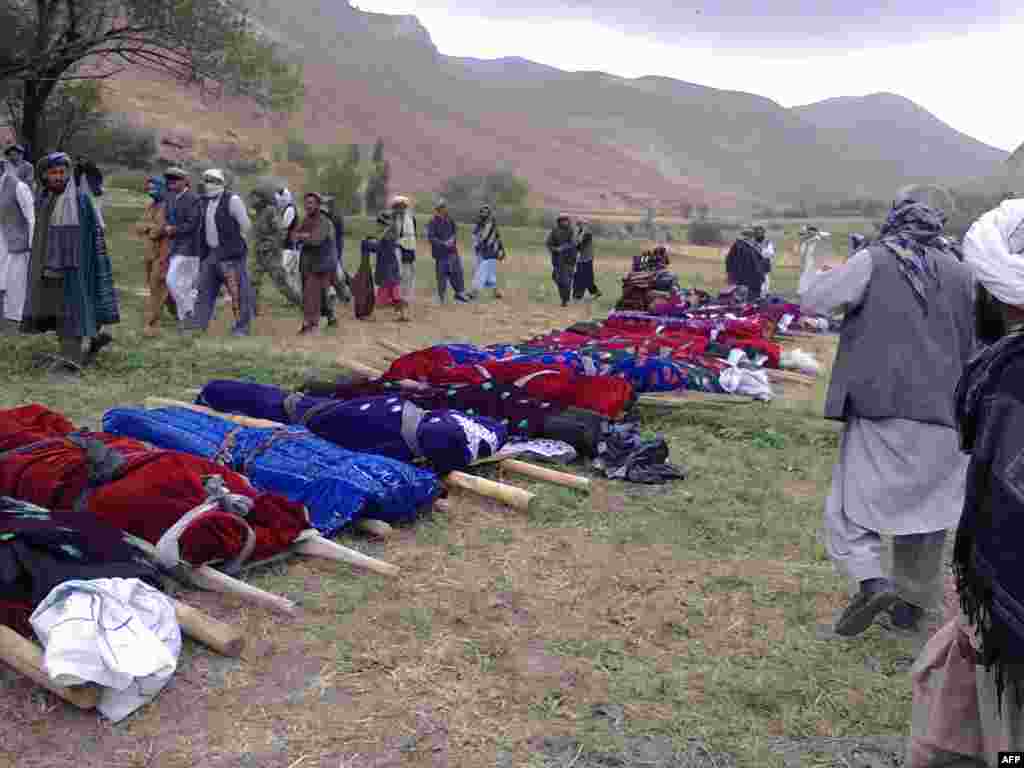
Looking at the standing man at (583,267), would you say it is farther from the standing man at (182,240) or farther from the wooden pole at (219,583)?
the wooden pole at (219,583)

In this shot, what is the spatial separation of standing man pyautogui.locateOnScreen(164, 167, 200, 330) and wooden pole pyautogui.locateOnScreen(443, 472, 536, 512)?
224 inches

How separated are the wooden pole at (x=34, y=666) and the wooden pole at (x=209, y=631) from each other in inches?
17.9

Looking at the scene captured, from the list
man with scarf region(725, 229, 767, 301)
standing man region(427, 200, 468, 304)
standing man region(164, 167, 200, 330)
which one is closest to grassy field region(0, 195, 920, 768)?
standing man region(164, 167, 200, 330)

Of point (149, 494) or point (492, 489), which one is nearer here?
point (149, 494)

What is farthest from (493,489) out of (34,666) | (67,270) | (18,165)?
(18,165)

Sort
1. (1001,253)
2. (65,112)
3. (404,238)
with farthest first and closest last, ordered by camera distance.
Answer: (65,112)
(404,238)
(1001,253)

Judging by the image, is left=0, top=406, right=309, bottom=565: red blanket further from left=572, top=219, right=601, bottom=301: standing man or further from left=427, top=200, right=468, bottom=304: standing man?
left=572, top=219, right=601, bottom=301: standing man

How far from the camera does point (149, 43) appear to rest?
13.5m

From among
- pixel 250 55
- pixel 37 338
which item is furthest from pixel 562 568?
pixel 250 55

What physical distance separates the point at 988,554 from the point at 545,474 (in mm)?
3881

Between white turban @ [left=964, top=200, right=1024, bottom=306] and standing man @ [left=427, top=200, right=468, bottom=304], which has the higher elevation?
white turban @ [left=964, top=200, right=1024, bottom=306]

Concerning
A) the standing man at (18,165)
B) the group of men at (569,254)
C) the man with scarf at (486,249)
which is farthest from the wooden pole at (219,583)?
the group of men at (569,254)

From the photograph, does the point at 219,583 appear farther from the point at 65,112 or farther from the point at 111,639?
the point at 65,112

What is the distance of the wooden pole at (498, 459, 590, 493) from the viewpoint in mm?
5594
